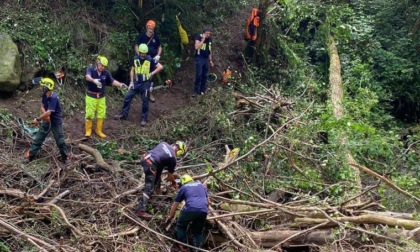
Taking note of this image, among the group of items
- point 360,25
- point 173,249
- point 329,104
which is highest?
point 360,25

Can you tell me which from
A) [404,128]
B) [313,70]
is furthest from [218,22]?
[404,128]

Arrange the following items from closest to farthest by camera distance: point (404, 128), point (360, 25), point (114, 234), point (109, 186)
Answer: point (114, 234) < point (109, 186) < point (404, 128) < point (360, 25)

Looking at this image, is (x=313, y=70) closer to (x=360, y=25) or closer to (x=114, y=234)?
(x=360, y=25)

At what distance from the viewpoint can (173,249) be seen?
7102 millimetres

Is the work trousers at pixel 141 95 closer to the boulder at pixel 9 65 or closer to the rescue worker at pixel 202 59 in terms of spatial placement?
the rescue worker at pixel 202 59

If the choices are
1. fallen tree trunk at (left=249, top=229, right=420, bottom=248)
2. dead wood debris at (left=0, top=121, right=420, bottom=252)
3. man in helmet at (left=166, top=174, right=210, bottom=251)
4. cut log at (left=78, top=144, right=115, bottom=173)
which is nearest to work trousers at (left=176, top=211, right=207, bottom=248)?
man in helmet at (left=166, top=174, right=210, bottom=251)

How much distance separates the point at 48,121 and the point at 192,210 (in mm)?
2943

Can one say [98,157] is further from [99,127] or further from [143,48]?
[143,48]

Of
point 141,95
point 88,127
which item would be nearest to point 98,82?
point 88,127

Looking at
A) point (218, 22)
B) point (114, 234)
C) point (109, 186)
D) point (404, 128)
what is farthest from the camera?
point (218, 22)

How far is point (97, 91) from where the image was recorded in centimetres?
950

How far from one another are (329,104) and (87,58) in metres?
5.20

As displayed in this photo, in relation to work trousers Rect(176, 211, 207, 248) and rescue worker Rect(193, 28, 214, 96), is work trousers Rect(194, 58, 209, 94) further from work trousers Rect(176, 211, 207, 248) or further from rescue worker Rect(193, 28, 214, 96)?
work trousers Rect(176, 211, 207, 248)

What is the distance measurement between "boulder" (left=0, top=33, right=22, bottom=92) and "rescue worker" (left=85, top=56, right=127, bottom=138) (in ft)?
5.28
